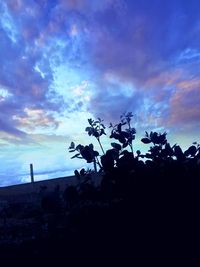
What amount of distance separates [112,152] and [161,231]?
2.77 ft

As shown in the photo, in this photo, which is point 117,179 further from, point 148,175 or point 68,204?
point 68,204

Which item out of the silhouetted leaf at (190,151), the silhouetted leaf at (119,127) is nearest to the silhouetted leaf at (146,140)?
the silhouetted leaf at (119,127)

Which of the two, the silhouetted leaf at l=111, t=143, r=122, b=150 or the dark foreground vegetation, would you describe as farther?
the silhouetted leaf at l=111, t=143, r=122, b=150

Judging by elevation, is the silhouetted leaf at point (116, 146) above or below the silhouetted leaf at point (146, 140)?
below

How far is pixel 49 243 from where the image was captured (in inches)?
115

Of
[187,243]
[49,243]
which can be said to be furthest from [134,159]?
[49,243]

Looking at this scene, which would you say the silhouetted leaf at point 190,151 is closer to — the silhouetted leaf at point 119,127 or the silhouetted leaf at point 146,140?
the silhouetted leaf at point 146,140

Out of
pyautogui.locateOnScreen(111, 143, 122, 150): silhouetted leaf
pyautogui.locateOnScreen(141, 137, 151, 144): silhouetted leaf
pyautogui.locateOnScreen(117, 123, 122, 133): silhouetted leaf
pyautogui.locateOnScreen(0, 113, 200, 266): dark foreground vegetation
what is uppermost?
pyautogui.locateOnScreen(117, 123, 122, 133): silhouetted leaf

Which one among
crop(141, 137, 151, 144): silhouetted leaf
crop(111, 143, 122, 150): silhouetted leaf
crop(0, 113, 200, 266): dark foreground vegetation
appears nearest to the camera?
crop(0, 113, 200, 266): dark foreground vegetation

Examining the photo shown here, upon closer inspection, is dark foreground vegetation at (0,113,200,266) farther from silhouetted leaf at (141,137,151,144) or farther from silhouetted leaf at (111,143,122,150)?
silhouetted leaf at (141,137,151,144)

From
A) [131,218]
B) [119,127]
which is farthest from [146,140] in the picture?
[131,218]

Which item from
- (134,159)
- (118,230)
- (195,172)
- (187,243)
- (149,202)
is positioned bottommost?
(187,243)

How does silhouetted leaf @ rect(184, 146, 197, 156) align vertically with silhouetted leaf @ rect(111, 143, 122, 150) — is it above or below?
below

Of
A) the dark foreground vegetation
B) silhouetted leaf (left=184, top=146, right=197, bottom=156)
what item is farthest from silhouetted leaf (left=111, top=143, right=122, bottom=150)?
silhouetted leaf (left=184, top=146, right=197, bottom=156)
